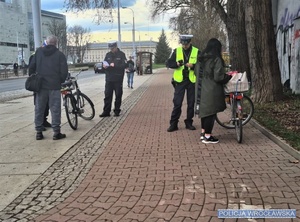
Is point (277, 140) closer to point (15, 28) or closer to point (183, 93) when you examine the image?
point (183, 93)

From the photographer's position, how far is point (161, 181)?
16.4ft

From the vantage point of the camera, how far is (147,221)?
12.6ft

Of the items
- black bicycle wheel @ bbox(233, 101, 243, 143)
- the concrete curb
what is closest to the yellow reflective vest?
black bicycle wheel @ bbox(233, 101, 243, 143)

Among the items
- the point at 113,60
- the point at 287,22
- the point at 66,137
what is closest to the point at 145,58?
the point at 287,22

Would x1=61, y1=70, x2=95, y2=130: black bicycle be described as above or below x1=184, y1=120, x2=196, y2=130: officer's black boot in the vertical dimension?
above

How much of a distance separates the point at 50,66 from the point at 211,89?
3213mm

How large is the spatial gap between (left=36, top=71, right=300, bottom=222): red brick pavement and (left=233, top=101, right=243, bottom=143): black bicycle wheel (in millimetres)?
174

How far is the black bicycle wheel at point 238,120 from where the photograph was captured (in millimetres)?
6902

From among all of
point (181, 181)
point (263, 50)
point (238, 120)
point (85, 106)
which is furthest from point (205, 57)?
point (85, 106)

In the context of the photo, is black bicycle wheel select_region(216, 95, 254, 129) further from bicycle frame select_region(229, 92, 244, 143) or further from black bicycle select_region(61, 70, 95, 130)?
black bicycle select_region(61, 70, 95, 130)

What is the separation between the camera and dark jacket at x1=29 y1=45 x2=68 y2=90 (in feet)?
25.5

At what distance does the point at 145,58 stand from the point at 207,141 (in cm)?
3965

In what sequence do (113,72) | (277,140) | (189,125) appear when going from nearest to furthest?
1. (277,140)
2. (189,125)
3. (113,72)

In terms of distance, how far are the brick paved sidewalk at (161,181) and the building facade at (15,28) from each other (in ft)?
314
